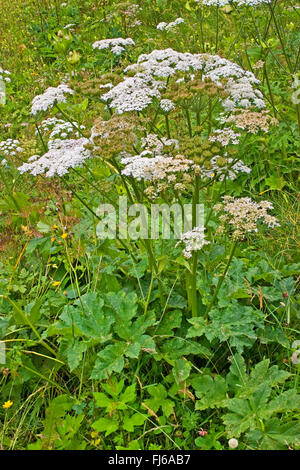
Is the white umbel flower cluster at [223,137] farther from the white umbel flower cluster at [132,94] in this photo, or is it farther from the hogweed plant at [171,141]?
the white umbel flower cluster at [132,94]

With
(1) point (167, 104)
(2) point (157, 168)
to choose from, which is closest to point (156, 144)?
(1) point (167, 104)

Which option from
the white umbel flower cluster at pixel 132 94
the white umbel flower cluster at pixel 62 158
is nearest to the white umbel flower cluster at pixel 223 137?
the white umbel flower cluster at pixel 132 94

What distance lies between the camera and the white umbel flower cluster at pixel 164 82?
2.22 metres

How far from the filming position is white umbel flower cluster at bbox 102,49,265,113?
2.22 metres

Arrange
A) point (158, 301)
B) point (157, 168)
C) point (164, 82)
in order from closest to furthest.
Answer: point (157, 168), point (164, 82), point (158, 301)

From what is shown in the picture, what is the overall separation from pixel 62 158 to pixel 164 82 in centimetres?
68

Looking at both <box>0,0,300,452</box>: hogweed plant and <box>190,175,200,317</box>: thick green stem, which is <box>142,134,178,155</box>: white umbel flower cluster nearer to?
<box>0,0,300,452</box>: hogweed plant

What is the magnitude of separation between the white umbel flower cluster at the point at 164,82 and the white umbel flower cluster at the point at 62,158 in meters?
0.28

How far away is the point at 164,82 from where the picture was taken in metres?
2.38

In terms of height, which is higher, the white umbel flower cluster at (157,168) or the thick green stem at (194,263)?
the white umbel flower cluster at (157,168)

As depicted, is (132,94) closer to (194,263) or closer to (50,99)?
(50,99)

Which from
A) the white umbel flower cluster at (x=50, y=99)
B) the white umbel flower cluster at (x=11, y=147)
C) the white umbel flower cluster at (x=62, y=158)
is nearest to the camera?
the white umbel flower cluster at (x=62, y=158)

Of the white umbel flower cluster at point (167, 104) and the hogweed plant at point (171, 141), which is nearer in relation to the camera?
the hogweed plant at point (171, 141)
